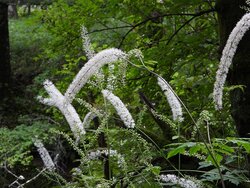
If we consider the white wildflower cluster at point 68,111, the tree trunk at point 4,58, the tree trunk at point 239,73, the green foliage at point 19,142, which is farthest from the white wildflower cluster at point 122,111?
the tree trunk at point 4,58

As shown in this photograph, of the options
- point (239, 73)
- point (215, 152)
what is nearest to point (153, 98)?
point (239, 73)

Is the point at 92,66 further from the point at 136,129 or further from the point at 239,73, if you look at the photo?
the point at 239,73

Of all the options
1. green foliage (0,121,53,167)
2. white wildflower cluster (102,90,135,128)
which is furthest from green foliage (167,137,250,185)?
green foliage (0,121,53,167)

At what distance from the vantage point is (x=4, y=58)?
11.8 metres

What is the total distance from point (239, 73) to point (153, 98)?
1.20 metres

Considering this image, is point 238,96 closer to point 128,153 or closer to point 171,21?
point 128,153

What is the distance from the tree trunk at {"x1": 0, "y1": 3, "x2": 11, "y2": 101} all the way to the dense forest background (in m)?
5.70

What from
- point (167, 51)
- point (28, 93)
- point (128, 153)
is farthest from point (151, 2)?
point (28, 93)

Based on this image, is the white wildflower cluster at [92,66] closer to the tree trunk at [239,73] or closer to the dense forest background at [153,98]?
the dense forest background at [153,98]

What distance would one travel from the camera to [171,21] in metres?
4.11

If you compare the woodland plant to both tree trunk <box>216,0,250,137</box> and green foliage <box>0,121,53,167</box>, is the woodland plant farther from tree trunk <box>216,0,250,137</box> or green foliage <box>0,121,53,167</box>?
green foliage <box>0,121,53,167</box>

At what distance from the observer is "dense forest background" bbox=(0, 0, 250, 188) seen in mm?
1933

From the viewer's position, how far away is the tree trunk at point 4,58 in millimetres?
11492

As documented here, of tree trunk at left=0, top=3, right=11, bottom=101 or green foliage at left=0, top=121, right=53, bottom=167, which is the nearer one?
green foliage at left=0, top=121, right=53, bottom=167
